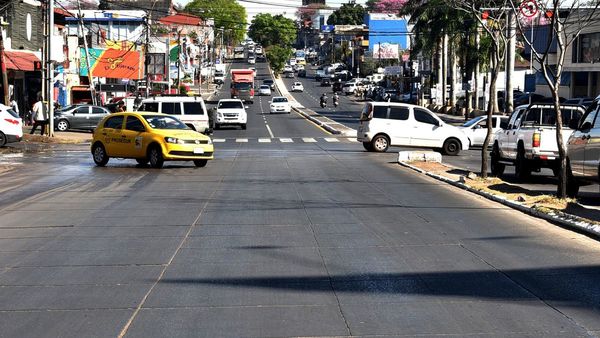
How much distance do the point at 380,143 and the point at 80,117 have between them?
75.0 feet

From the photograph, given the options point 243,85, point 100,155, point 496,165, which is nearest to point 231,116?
point 100,155

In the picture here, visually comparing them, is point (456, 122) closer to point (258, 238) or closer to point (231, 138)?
point (231, 138)

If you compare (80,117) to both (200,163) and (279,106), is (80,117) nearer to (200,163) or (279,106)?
(200,163)

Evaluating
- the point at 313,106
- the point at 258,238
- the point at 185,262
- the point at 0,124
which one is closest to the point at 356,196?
the point at 258,238

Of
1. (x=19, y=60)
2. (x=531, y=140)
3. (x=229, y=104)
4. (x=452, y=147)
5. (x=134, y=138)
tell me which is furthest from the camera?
(x=229, y=104)

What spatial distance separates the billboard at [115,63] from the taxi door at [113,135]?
43849 millimetres

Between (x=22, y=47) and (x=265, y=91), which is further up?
(x=22, y=47)

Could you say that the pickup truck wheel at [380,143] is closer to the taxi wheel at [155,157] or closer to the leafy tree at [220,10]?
the taxi wheel at [155,157]

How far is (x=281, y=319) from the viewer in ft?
24.5

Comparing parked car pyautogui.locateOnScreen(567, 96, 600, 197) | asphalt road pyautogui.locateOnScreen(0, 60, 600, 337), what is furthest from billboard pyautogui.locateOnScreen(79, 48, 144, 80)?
parked car pyautogui.locateOnScreen(567, 96, 600, 197)

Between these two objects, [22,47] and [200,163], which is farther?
[22,47]

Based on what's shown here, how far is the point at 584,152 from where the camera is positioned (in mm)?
15570

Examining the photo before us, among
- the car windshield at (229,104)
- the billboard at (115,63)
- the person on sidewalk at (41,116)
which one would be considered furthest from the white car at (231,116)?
the billboard at (115,63)

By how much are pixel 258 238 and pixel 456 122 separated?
50.0 metres
